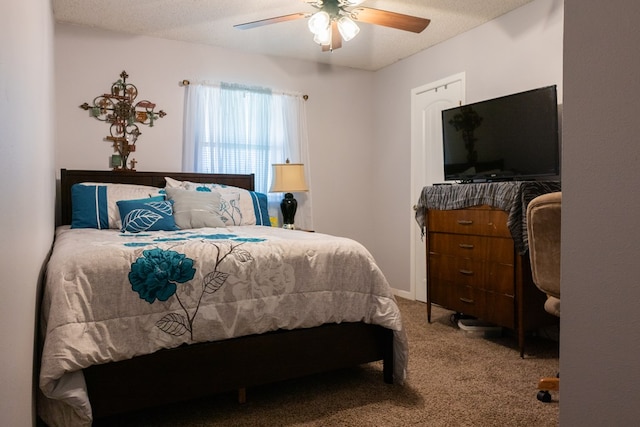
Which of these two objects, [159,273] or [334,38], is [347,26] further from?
[159,273]

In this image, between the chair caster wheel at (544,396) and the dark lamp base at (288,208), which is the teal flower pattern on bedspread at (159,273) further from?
the dark lamp base at (288,208)

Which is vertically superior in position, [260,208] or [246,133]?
[246,133]

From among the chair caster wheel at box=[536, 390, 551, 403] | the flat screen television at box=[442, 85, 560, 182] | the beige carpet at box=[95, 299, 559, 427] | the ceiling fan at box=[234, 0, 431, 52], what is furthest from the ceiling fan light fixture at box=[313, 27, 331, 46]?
the chair caster wheel at box=[536, 390, 551, 403]

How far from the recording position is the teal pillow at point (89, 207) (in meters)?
3.08

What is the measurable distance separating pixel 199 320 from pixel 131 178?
226 cm

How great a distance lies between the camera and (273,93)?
14.3 ft

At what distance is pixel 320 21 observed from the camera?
2.67 m

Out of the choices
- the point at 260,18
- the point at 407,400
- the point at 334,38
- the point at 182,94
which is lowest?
the point at 407,400

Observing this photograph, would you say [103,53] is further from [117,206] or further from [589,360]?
[589,360]

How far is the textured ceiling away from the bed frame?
2.40 m

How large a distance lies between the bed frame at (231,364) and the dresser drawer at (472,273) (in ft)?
3.19

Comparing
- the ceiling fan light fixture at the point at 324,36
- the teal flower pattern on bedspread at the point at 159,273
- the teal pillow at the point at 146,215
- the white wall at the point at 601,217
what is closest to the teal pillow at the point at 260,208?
the teal pillow at the point at 146,215

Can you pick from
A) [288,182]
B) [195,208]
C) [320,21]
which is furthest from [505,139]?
[195,208]

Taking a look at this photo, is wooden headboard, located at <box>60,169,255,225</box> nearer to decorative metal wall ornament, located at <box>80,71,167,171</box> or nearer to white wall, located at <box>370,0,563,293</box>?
decorative metal wall ornament, located at <box>80,71,167,171</box>
